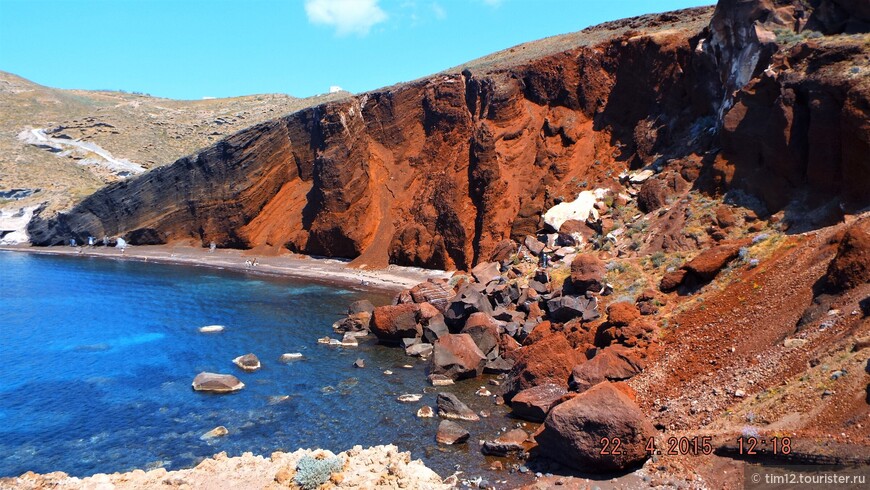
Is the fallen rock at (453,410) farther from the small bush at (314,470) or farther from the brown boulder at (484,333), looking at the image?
the brown boulder at (484,333)

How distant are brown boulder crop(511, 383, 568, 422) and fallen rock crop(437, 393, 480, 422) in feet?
4.80

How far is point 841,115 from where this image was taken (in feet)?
69.7

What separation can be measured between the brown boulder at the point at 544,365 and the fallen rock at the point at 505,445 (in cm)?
346

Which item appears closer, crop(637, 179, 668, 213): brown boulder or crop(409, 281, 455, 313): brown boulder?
crop(637, 179, 668, 213): brown boulder

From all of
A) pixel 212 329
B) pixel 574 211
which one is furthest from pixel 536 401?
pixel 212 329

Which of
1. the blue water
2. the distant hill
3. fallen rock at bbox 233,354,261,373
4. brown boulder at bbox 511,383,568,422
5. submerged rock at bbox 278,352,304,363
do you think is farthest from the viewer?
the distant hill

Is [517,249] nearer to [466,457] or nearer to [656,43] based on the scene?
[656,43]

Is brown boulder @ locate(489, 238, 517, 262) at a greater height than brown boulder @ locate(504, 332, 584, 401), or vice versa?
brown boulder @ locate(489, 238, 517, 262)

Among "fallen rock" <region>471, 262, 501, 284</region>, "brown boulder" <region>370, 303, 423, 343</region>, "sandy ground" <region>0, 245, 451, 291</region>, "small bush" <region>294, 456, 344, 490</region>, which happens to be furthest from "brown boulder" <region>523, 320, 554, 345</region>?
"sandy ground" <region>0, 245, 451, 291</region>

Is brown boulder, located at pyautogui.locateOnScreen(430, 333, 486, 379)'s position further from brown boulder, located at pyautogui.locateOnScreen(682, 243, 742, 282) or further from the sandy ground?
the sandy ground

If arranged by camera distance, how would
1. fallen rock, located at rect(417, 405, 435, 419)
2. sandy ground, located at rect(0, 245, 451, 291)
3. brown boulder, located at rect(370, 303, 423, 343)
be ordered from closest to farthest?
fallen rock, located at rect(417, 405, 435, 419), brown boulder, located at rect(370, 303, 423, 343), sandy ground, located at rect(0, 245, 451, 291)

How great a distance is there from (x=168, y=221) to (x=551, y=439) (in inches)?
2719

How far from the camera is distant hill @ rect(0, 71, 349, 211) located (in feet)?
300

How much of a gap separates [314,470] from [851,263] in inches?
598
